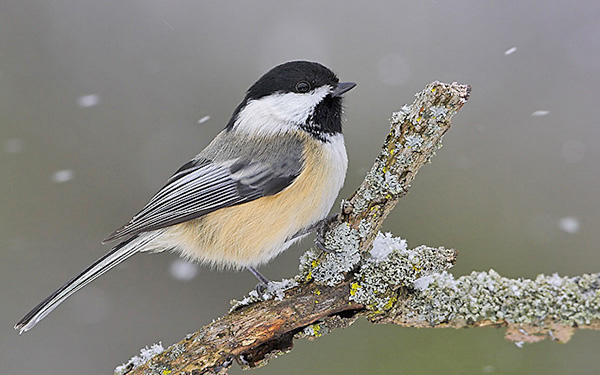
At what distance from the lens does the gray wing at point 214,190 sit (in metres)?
2.29

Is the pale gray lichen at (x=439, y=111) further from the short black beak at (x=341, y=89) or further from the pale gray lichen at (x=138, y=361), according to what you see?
the pale gray lichen at (x=138, y=361)

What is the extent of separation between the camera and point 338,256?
2.00m

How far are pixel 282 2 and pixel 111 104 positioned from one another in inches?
60.0

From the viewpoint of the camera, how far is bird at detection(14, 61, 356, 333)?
227 centimetres

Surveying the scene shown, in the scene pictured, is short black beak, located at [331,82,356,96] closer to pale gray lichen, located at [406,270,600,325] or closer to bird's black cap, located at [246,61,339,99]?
bird's black cap, located at [246,61,339,99]

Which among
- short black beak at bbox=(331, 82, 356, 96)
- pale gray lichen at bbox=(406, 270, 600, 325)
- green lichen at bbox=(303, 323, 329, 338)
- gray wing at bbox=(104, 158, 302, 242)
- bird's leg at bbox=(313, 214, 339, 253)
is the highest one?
short black beak at bbox=(331, 82, 356, 96)

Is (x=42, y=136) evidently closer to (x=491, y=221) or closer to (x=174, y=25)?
(x=174, y=25)

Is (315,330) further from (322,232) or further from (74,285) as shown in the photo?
(74,285)

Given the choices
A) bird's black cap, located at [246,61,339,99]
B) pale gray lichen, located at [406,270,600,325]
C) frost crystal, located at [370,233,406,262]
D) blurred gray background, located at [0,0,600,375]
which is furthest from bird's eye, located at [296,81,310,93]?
blurred gray background, located at [0,0,600,375]

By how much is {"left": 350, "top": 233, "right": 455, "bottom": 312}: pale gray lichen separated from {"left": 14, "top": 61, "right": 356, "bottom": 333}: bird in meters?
0.31

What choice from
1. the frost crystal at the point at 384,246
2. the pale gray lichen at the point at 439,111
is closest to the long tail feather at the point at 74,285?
the frost crystal at the point at 384,246

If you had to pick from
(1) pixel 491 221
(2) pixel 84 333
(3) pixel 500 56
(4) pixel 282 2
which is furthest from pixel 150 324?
(3) pixel 500 56

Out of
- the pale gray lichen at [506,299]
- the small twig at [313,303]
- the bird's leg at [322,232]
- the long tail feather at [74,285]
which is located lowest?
the pale gray lichen at [506,299]

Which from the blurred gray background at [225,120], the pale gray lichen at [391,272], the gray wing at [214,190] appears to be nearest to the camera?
the pale gray lichen at [391,272]
